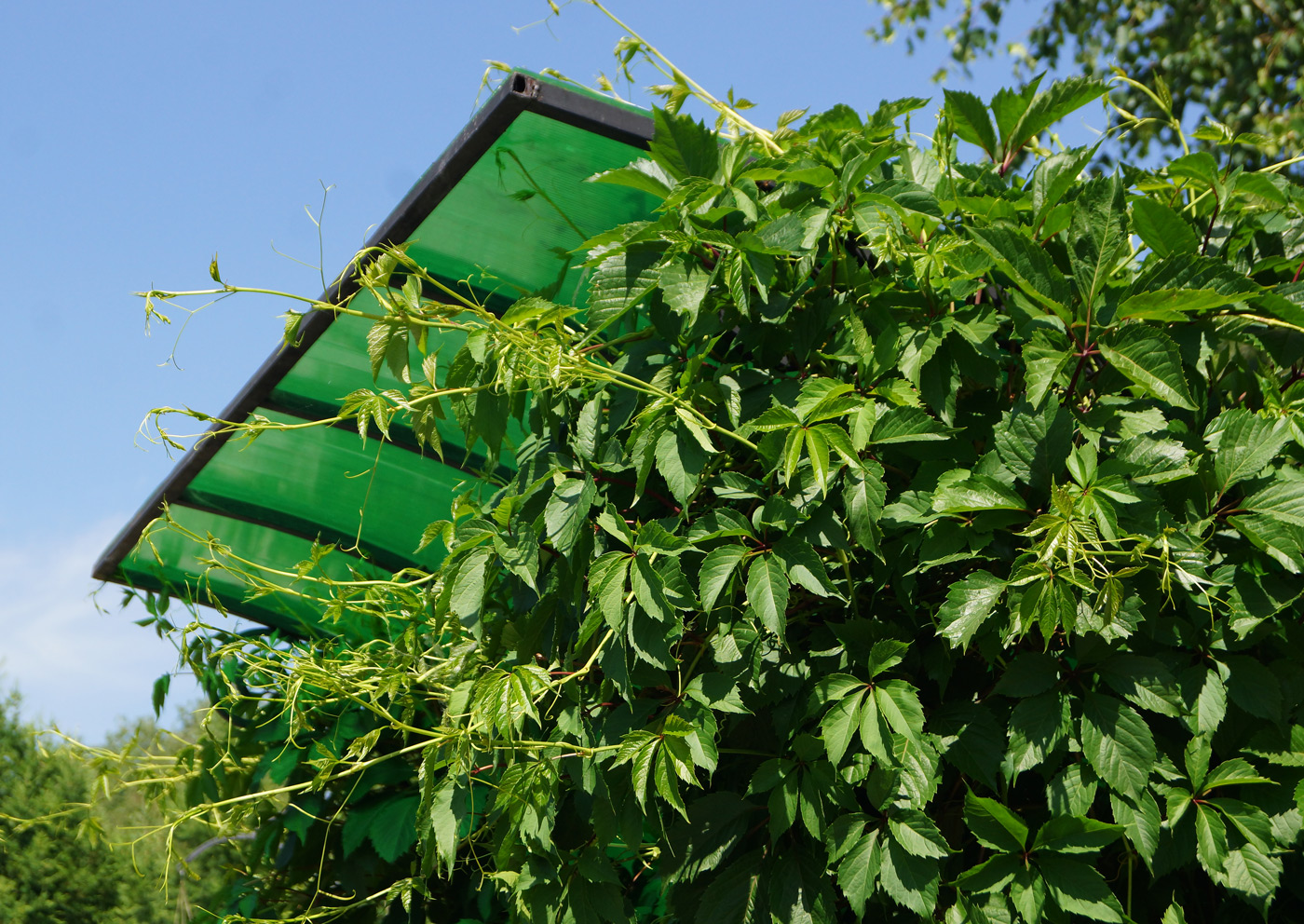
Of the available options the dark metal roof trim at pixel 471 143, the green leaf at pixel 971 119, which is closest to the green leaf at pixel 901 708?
the green leaf at pixel 971 119

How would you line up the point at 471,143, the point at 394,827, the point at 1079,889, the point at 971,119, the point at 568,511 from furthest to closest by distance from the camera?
the point at 394,827, the point at 471,143, the point at 971,119, the point at 568,511, the point at 1079,889

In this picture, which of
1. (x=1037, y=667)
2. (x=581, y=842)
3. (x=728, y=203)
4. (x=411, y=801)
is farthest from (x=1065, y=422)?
(x=411, y=801)

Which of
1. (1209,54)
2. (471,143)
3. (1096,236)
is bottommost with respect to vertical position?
(1096,236)

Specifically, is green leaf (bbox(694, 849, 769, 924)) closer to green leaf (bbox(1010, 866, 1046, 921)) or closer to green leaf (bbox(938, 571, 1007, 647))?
green leaf (bbox(1010, 866, 1046, 921))

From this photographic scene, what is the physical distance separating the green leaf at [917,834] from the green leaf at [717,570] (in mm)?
395

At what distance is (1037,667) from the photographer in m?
1.43

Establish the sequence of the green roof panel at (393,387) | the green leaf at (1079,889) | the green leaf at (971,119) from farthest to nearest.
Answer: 1. the green roof panel at (393,387)
2. the green leaf at (971,119)
3. the green leaf at (1079,889)

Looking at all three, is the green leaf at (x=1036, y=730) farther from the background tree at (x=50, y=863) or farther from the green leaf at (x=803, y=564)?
the background tree at (x=50, y=863)

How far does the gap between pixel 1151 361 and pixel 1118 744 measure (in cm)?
54

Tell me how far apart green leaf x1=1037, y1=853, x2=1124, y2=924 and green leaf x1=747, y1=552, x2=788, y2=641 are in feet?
1.62

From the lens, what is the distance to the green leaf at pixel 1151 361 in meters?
1.41

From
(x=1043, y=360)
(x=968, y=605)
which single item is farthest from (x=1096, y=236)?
(x=968, y=605)

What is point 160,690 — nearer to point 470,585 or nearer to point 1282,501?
point 470,585

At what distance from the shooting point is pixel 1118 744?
1388mm
